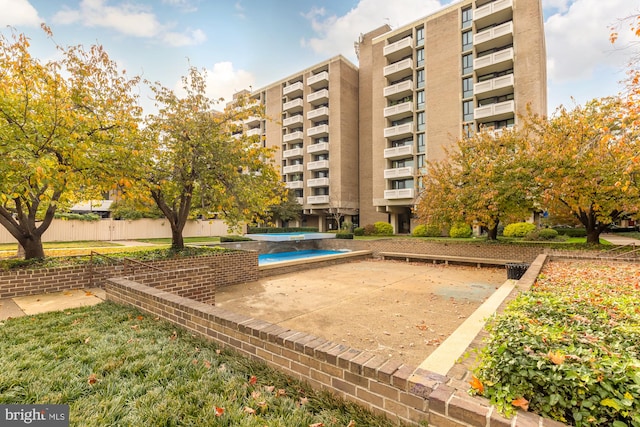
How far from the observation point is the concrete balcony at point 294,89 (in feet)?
130

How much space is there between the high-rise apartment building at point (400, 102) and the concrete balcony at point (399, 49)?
0.31ft

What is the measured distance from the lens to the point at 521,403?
79.4 inches

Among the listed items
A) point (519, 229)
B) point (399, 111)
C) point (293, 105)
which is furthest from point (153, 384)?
point (293, 105)

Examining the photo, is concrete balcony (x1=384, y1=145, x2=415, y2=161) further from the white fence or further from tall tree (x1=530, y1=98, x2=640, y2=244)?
the white fence

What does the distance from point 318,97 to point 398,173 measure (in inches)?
569

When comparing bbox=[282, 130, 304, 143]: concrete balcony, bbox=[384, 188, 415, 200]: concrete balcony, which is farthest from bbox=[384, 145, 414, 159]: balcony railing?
bbox=[282, 130, 304, 143]: concrete balcony

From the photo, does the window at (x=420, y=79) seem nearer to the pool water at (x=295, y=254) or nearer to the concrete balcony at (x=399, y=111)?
the concrete balcony at (x=399, y=111)

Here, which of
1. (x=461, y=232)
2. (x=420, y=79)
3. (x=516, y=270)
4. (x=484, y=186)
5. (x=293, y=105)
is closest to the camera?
(x=516, y=270)

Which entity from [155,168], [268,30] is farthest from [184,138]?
[268,30]

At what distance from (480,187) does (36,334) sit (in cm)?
1468

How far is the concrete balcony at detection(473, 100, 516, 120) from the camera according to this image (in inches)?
952

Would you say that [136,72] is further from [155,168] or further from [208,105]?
[155,168]

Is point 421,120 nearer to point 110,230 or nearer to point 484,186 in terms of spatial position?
point 484,186

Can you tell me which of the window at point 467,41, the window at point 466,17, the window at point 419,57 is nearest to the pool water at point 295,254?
the window at point 419,57
